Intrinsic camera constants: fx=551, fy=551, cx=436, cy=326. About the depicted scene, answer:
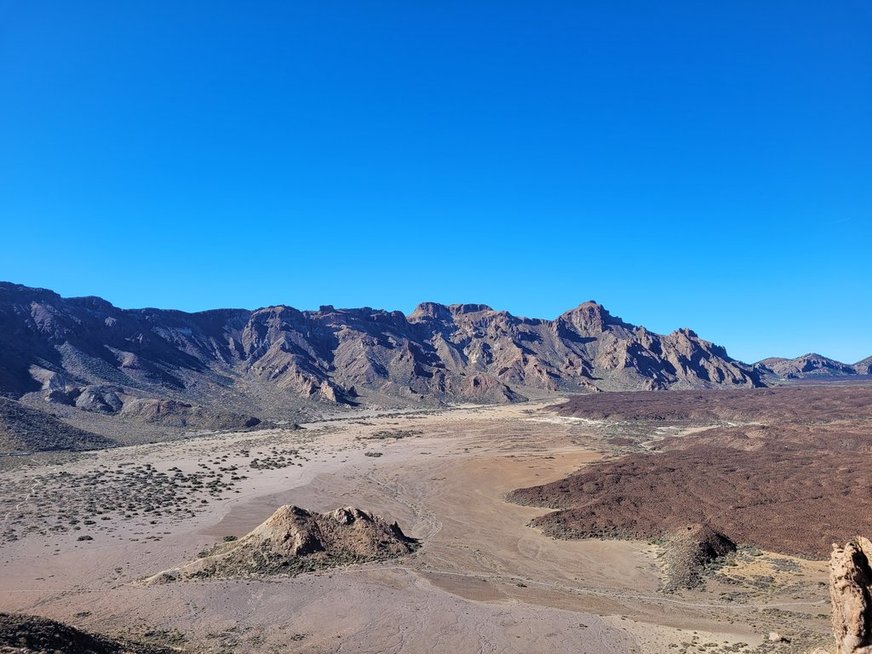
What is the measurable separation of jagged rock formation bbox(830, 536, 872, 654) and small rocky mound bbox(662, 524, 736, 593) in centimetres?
1149

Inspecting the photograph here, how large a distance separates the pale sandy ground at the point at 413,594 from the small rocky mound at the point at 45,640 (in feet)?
17.5

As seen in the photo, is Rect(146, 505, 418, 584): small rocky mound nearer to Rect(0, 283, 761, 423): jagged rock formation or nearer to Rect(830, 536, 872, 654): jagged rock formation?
Rect(830, 536, 872, 654): jagged rock formation

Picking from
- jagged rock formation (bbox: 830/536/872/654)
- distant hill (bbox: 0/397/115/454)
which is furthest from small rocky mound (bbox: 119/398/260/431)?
jagged rock formation (bbox: 830/536/872/654)

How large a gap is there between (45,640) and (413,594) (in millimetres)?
15192

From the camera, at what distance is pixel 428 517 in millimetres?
41125

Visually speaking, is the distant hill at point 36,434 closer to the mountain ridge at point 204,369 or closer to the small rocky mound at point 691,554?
the mountain ridge at point 204,369

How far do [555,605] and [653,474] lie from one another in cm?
2755

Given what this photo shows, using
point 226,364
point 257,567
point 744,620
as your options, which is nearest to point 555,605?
point 744,620

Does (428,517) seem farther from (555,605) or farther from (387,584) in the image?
(555,605)

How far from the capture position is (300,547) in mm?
29234

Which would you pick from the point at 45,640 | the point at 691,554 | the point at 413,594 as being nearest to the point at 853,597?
the point at 691,554

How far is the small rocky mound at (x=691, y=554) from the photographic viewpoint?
2731 cm

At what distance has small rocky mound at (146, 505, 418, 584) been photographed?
27.7 metres

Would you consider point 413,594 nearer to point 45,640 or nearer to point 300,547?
point 300,547
